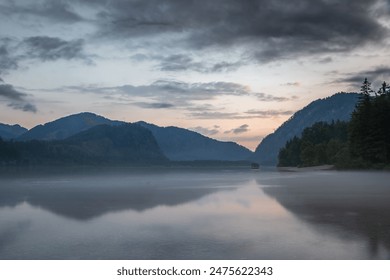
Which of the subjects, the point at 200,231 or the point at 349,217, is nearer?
the point at 200,231

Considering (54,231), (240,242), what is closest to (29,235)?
(54,231)

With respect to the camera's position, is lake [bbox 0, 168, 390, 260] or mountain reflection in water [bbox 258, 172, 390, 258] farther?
mountain reflection in water [bbox 258, 172, 390, 258]

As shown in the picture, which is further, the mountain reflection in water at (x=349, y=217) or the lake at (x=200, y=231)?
the mountain reflection in water at (x=349, y=217)

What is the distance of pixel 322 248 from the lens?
53.8 feet

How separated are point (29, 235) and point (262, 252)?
434 inches

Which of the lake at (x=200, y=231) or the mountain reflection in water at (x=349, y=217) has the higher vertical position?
the mountain reflection in water at (x=349, y=217)

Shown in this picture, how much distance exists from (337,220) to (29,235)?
51.0 ft

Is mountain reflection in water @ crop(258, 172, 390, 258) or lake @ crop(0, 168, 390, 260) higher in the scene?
mountain reflection in water @ crop(258, 172, 390, 258)

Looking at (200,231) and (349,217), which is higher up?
(349,217)

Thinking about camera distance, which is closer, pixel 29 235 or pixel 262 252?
pixel 262 252

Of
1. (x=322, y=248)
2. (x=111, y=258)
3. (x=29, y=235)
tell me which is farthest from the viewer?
(x=29, y=235)
